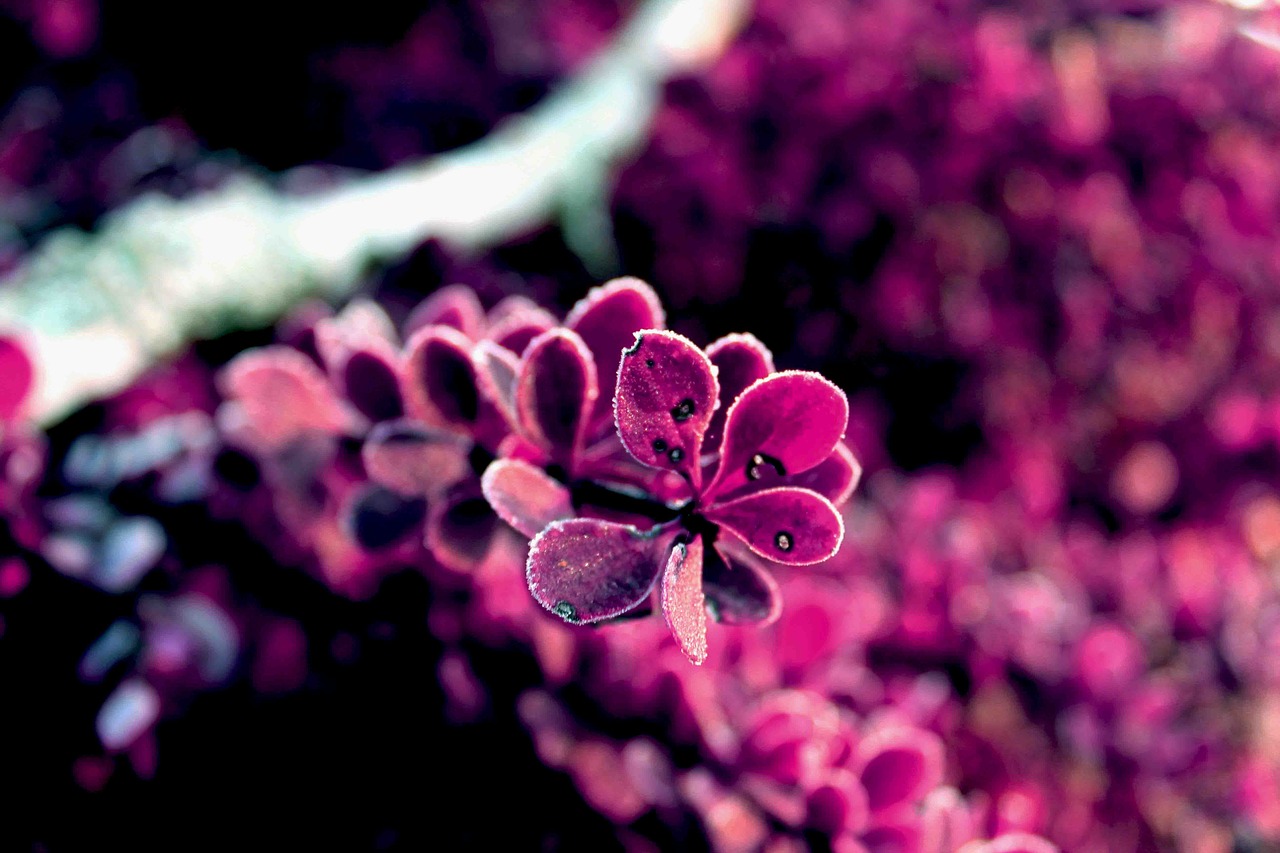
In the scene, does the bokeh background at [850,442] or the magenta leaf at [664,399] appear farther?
the bokeh background at [850,442]

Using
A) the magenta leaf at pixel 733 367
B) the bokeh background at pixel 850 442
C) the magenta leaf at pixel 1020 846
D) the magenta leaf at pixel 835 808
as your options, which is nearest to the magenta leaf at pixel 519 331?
the magenta leaf at pixel 733 367

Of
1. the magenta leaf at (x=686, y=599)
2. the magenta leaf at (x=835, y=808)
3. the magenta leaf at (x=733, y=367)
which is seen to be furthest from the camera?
the magenta leaf at (x=835, y=808)

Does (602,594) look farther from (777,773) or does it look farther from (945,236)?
(945,236)

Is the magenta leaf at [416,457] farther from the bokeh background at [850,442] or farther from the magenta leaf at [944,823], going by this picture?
the magenta leaf at [944,823]

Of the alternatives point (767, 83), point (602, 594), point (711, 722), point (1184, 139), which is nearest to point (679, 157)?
point (767, 83)

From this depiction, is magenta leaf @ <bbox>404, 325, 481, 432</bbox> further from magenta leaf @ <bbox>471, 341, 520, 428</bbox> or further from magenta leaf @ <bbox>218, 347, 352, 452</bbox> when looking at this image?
magenta leaf @ <bbox>218, 347, 352, 452</bbox>

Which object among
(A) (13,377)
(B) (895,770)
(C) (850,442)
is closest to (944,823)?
(B) (895,770)
